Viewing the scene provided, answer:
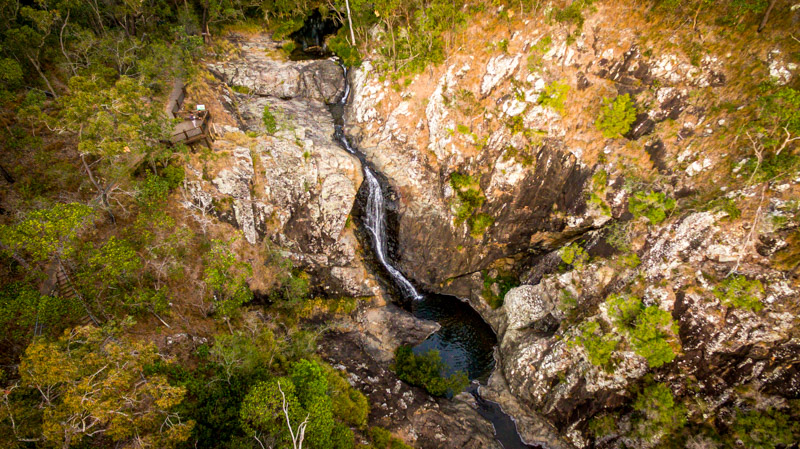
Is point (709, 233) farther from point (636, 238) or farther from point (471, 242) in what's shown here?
point (471, 242)

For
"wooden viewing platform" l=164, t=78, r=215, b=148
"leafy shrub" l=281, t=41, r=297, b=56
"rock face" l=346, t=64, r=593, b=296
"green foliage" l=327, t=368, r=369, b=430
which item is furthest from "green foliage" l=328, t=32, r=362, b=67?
"green foliage" l=327, t=368, r=369, b=430

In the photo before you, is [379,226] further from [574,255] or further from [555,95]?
[555,95]

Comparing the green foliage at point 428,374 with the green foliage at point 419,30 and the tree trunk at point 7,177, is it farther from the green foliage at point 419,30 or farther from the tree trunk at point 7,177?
the tree trunk at point 7,177

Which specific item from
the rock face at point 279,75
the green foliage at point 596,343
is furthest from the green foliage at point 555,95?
the rock face at point 279,75

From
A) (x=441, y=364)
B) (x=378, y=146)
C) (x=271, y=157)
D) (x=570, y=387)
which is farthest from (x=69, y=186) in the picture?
(x=570, y=387)

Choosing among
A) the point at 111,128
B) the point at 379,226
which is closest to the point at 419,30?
the point at 379,226
